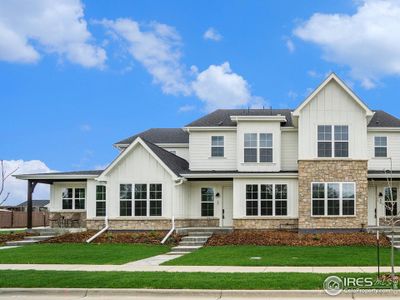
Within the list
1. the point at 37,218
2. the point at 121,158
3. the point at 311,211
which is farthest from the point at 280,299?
the point at 37,218

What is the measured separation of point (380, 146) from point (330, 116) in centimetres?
477

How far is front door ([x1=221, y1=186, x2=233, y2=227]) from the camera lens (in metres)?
32.6

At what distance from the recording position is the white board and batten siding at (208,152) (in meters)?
33.1

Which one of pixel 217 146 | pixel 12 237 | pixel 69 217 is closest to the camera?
pixel 12 237

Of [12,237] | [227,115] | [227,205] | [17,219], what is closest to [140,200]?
[227,205]

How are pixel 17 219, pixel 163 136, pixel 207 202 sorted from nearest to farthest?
pixel 207 202 → pixel 163 136 → pixel 17 219

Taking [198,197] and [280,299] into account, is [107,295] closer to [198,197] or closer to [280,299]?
[280,299]

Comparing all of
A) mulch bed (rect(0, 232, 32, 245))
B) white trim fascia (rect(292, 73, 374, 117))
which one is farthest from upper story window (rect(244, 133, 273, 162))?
mulch bed (rect(0, 232, 32, 245))

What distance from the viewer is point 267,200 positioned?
30.8 m

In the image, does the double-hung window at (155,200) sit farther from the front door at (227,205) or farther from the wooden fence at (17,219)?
the wooden fence at (17,219)

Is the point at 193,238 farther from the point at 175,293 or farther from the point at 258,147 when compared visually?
the point at 175,293

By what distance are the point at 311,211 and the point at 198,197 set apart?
6.50m

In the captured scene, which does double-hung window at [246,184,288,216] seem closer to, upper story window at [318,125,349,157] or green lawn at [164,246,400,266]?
upper story window at [318,125,349,157]

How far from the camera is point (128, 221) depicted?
30.8 meters
